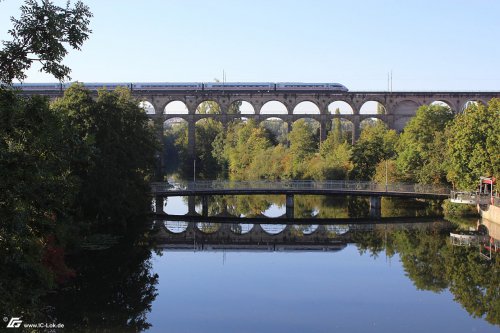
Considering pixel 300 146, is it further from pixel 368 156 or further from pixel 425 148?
pixel 425 148

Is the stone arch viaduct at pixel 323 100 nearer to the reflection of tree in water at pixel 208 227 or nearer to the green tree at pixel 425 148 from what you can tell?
the green tree at pixel 425 148

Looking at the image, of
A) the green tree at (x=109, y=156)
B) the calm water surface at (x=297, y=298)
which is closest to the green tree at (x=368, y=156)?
the green tree at (x=109, y=156)

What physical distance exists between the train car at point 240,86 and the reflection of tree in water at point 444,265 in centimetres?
4000

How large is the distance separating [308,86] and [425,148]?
28.2 meters

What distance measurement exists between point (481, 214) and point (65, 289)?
28760 mm

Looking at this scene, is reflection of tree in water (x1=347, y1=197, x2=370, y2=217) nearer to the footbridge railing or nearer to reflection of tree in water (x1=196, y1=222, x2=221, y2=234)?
the footbridge railing

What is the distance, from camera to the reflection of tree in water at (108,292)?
1836cm

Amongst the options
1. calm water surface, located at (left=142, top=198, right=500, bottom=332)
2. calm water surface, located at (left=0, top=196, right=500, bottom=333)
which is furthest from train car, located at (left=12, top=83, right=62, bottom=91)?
calm water surface, located at (left=142, top=198, right=500, bottom=332)

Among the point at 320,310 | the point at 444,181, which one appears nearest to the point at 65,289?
the point at 320,310

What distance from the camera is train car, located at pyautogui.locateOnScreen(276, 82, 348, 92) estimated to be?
73.3 meters

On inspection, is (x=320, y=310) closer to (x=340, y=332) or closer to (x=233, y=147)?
(x=340, y=332)

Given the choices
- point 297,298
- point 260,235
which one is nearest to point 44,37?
point 297,298

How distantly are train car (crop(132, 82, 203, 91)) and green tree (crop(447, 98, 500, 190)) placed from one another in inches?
1594

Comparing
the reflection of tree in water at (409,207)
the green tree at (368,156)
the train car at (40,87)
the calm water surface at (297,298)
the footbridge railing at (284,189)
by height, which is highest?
the train car at (40,87)
